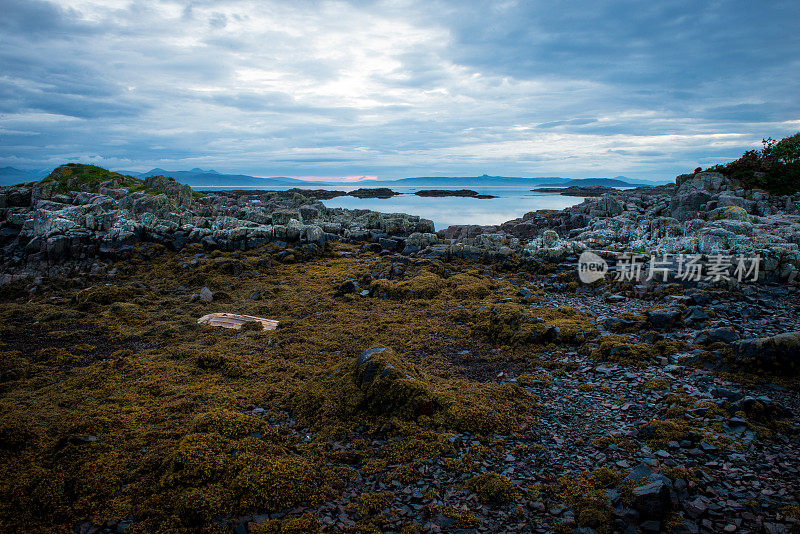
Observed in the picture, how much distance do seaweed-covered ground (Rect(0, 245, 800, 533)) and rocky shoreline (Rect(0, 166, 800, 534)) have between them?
47mm

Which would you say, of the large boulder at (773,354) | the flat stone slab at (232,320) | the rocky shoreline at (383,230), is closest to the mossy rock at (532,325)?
the large boulder at (773,354)

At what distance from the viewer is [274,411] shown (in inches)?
365

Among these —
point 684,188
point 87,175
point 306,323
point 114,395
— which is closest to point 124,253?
point 306,323

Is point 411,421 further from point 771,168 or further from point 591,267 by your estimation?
point 771,168

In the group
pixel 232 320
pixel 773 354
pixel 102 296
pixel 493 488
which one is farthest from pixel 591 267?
pixel 102 296

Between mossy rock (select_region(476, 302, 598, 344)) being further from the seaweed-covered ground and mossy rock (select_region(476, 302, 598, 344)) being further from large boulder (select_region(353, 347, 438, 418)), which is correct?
large boulder (select_region(353, 347, 438, 418))

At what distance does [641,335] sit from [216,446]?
41.3 feet

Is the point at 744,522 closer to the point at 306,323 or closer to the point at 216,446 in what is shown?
the point at 216,446

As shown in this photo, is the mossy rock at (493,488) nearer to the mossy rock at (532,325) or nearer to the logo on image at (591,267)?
the mossy rock at (532,325)

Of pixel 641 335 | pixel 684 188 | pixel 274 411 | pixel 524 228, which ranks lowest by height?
pixel 274 411

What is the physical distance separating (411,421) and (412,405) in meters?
0.38

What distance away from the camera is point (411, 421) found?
8.58 m

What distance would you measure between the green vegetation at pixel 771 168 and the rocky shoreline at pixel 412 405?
23763 millimetres

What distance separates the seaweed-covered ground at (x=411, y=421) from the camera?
6.02 metres
